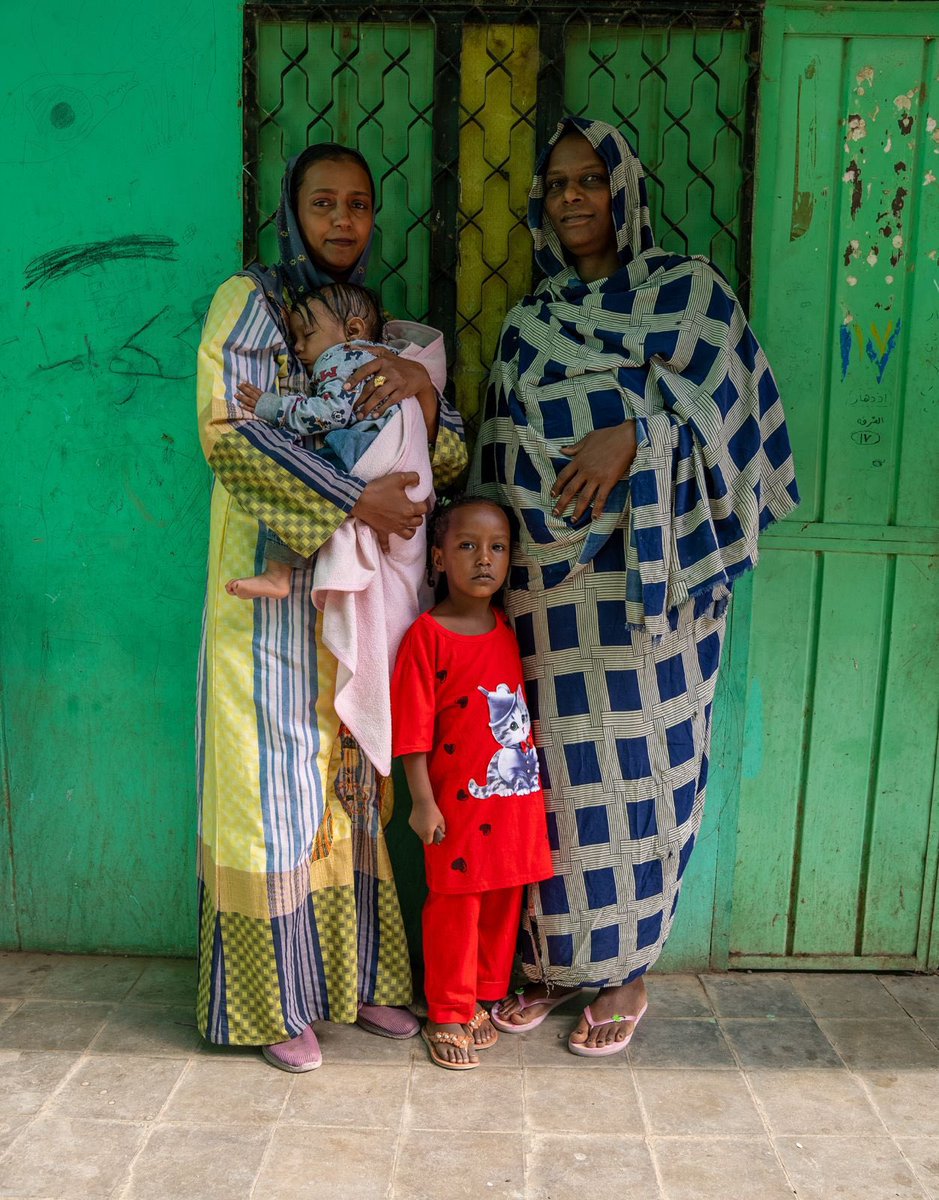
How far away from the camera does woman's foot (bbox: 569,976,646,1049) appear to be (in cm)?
262

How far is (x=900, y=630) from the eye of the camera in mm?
2926

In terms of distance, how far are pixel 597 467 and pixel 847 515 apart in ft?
2.80

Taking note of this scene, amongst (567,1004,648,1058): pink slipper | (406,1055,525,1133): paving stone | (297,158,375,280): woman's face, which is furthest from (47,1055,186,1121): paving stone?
(297,158,375,280): woman's face

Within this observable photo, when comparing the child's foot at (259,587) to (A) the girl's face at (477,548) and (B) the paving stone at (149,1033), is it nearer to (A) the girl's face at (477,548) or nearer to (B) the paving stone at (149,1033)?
(A) the girl's face at (477,548)

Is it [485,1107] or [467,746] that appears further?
[467,746]

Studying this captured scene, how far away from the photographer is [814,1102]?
243 centimetres

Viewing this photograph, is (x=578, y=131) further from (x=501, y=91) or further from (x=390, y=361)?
(x=390, y=361)

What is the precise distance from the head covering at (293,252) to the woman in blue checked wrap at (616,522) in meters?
0.47

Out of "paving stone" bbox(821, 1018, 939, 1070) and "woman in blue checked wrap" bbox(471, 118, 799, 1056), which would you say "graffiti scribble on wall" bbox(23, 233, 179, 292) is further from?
"paving stone" bbox(821, 1018, 939, 1070)

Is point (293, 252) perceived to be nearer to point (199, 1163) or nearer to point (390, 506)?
point (390, 506)

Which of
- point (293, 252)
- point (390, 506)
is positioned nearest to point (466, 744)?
point (390, 506)

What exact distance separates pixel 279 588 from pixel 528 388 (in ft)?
2.46

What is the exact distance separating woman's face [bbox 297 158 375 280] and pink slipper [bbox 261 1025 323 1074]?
5.98 feet

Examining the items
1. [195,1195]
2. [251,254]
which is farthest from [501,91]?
[195,1195]
